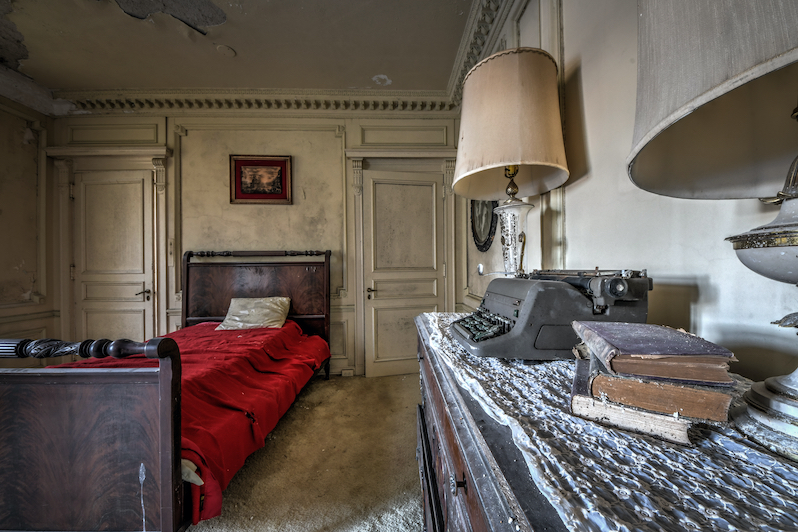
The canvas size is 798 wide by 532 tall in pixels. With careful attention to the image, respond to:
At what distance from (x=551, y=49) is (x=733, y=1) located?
1.49 m

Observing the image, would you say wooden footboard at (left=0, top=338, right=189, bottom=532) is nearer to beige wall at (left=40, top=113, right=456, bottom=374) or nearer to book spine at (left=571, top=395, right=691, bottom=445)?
book spine at (left=571, top=395, right=691, bottom=445)

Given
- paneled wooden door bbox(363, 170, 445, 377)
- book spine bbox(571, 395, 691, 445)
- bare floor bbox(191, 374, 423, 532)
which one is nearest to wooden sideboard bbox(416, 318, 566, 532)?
book spine bbox(571, 395, 691, 445)

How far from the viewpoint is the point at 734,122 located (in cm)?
50

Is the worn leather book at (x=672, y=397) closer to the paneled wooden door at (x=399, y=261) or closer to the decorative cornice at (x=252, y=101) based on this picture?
the paneled wooden door at (x=399, y=261)

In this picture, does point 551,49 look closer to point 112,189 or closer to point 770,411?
point 770,411

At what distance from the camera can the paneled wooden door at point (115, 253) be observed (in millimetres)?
3182

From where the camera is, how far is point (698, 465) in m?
0.35

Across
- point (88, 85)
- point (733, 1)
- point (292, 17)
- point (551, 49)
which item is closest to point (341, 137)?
point (292, 17)

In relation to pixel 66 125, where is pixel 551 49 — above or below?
below

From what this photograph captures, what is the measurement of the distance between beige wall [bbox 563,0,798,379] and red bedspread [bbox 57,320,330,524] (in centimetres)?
159

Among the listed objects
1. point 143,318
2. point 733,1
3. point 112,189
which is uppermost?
point 112,189

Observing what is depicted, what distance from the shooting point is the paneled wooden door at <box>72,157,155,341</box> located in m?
3.18

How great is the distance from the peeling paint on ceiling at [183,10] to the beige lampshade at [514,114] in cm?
218

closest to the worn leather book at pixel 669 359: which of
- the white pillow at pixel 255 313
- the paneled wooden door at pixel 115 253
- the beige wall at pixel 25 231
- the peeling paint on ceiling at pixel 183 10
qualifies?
the white pillow at pixel 255 313
